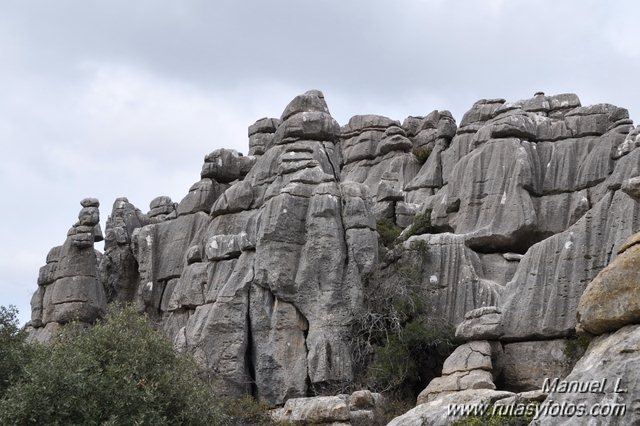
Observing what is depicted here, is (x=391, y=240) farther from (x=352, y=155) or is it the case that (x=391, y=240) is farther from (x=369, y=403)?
(x=352, y=155)

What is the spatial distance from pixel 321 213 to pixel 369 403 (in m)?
6.58

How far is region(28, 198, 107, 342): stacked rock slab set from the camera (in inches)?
1639

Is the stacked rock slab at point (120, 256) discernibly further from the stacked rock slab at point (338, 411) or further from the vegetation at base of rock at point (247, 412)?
the stacked rock slab at point (338, 411)

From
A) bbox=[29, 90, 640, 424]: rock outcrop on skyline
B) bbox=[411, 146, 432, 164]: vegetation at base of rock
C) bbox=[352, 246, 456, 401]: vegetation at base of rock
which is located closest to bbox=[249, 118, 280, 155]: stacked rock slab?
bbox=[29, 90, 640, 424]: rock outcrop on skyline

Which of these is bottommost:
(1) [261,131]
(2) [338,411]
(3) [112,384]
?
(2) [338,411]

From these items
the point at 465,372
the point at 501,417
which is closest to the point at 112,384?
the point at 501,417

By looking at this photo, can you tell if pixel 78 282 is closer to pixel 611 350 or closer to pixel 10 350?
pixel 10 350

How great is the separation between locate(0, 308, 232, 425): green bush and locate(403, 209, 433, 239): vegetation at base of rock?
48.3 feet

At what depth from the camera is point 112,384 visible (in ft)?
74.3

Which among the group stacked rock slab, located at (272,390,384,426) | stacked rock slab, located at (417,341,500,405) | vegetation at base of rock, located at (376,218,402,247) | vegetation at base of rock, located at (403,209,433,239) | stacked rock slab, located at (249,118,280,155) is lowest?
stacked rock slab, located at (272,390,384,426)

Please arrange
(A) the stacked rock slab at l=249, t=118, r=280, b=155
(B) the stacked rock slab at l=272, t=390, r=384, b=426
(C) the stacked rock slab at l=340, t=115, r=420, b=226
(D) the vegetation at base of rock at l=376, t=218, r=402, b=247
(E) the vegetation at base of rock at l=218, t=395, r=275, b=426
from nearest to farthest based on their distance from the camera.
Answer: (B) the stacked rock slab at l=272, t=390, r=384, b=426
(E) the vegetation at base of rock at l=218, t=395, r=275, b=426
(D) the vegetation at base of rock at l=376, t=218, r=402, b=247
(C) the stacked rock slab at l=340, t=115, r=420, b=226
(A) the stacked rock slab at l=249, t=118, r=280, b=155

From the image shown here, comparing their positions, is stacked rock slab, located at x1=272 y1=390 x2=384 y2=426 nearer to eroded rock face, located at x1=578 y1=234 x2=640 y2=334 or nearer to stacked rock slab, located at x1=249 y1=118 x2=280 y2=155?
eroded rock face, located at x1=578 y1=234 x2=640 y2=334

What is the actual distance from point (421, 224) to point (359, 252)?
26.9 ft

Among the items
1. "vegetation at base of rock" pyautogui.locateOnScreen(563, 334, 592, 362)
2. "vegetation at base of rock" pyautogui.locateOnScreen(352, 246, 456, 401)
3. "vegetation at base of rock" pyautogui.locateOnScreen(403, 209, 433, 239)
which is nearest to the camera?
"vegetation at base of rock" pyautogui.locateOnScreen(563, 334, 592, 362)
